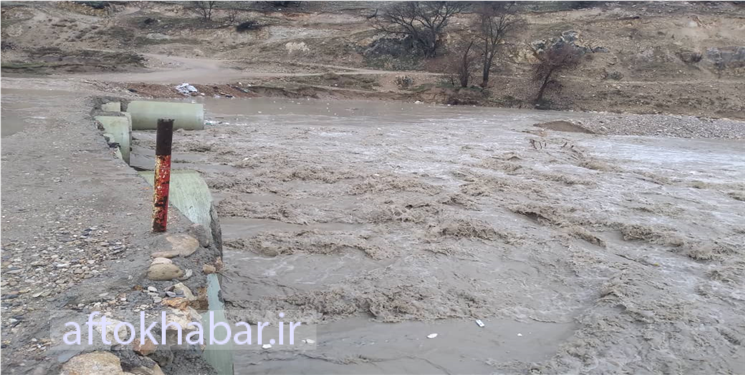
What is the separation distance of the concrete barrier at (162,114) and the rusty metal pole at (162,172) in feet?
22.8

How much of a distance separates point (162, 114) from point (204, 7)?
125ft

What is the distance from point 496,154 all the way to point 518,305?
8437 mm

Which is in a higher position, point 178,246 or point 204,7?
point 204,7

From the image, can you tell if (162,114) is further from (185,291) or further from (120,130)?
(185,291)

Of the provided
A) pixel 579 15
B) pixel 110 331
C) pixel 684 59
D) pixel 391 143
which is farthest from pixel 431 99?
pixel 110 331

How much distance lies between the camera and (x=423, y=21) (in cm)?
3847

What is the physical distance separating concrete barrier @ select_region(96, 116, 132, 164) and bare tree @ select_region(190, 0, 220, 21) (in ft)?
123

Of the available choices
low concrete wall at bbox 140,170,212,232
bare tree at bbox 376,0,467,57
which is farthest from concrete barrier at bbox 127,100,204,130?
bare tree at bbox 376,0,467,57

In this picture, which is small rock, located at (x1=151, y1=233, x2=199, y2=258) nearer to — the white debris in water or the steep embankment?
the steep embankment

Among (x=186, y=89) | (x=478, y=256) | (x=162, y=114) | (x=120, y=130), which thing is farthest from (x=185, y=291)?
(x=186, y=89)

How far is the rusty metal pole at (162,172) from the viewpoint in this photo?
367cm

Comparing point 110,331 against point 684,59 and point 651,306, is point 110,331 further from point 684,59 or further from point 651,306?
point 684,59

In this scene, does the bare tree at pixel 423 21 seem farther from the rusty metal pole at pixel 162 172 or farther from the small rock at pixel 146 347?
the small rock at pixel 146 347

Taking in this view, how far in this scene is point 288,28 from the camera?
137 ft
